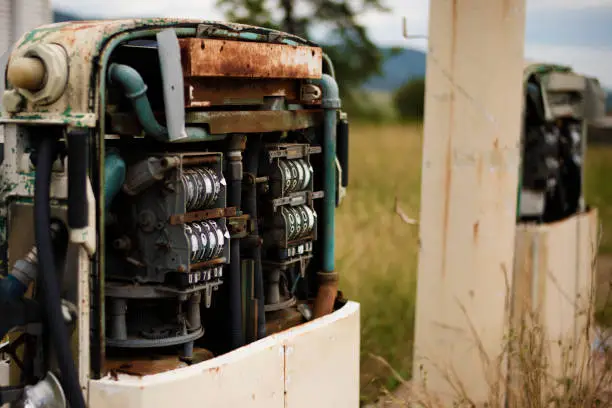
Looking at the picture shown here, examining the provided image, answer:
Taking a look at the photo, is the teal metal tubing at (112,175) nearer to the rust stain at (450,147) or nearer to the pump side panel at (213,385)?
the pump side panel at (213,385)

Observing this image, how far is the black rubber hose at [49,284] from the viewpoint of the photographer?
268 cm

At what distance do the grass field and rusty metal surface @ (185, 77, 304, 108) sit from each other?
1.90 metres

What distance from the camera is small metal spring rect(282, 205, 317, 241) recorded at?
3648mm

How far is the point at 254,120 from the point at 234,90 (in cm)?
13

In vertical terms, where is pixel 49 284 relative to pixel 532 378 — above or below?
above

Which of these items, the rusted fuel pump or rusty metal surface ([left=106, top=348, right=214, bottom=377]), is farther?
rusty metal surface ([left=106, top=348, right=214, bottom=377])

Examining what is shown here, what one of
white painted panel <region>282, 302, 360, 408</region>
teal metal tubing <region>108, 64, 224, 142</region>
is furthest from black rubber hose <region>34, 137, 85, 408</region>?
white painted panel <region>282, 302, 360, 408</region>

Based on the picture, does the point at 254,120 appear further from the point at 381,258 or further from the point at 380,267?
the point at 381,258

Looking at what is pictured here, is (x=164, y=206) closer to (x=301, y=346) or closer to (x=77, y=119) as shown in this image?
(x=77, y=119)

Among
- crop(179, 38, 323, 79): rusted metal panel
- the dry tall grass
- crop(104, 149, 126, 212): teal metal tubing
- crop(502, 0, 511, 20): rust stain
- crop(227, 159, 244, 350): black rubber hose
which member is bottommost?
the dry tall grass

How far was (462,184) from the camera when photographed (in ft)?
15.9

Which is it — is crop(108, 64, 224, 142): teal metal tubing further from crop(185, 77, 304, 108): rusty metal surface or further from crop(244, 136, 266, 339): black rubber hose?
crop(244, 136, 266, 339): black rubber hose

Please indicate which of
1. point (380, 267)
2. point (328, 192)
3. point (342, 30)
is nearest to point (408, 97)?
point (342, 30)

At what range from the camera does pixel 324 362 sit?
3605 millimetres
